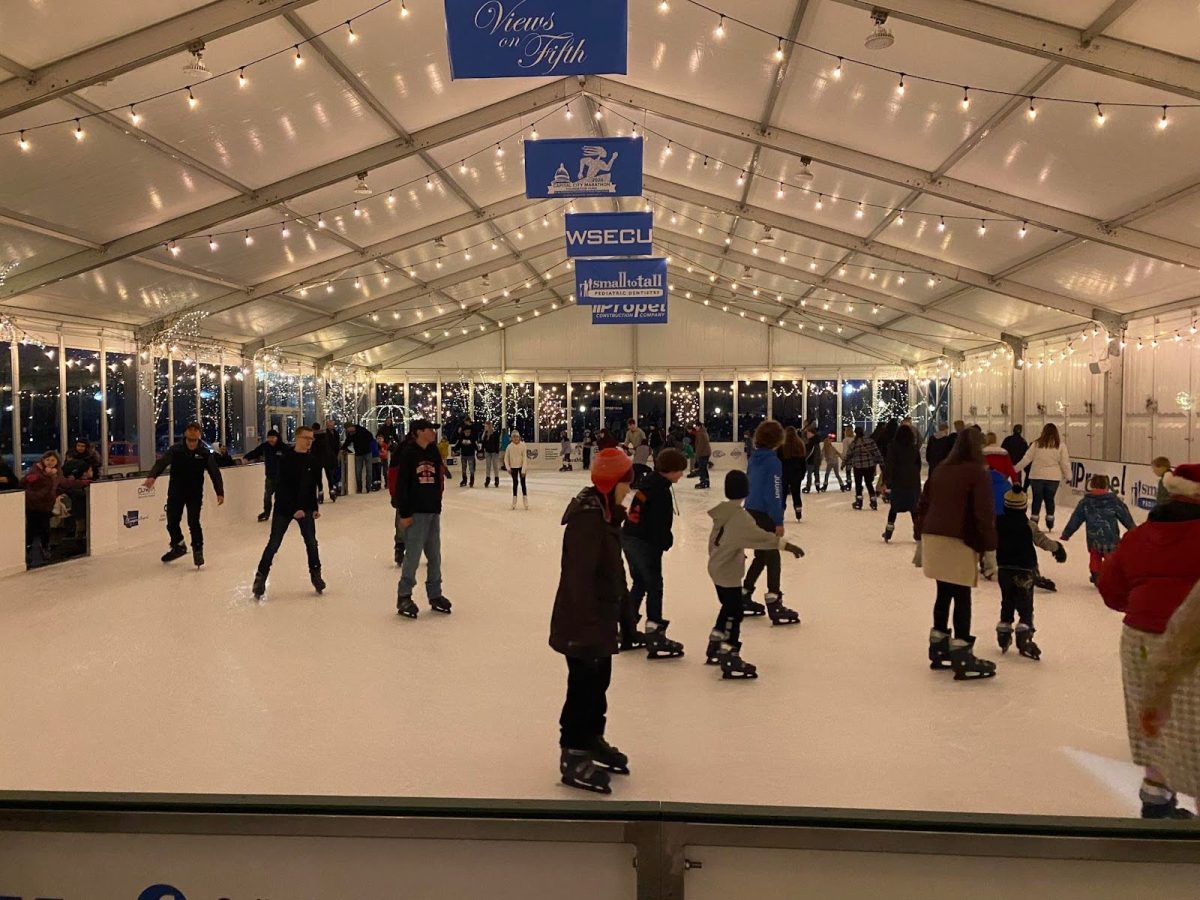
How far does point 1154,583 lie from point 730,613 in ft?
6.93

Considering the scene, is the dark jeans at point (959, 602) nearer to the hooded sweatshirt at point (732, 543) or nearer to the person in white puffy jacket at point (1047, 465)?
the hooded sweatshirt at point (732, 543)

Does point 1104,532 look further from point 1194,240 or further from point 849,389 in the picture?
point 849,389

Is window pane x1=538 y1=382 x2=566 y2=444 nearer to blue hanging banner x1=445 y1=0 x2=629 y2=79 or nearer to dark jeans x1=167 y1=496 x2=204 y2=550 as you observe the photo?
dark jeans x1=167 y1=496 x2=204 y2=550

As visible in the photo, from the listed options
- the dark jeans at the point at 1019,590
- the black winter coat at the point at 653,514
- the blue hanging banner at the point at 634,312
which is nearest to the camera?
the dark jeans at the point at 1019,590

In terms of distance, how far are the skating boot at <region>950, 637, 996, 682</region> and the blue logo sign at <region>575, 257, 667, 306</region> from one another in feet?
26.0

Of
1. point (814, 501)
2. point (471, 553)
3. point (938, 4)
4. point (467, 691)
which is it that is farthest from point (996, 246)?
point (467, 691)

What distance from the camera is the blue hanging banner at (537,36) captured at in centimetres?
495

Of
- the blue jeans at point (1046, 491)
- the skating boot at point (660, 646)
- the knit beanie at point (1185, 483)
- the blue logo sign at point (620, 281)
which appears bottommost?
the skating boot at point (660, 646)

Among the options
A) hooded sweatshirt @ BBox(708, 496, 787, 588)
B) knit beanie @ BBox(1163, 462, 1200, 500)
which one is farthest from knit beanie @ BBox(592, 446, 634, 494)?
knit beanie @ BBox(1163, 462, 1200, 500)

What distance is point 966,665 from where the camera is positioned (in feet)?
14.1

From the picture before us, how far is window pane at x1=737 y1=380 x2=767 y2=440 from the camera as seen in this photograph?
25391 mm

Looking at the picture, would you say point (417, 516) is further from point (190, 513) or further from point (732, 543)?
point (190, 513)

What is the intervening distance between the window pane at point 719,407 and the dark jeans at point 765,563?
66.0 feet

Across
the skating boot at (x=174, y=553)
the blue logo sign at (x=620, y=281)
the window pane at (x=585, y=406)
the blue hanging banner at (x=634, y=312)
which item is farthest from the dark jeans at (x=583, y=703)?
the window pane at (x=585, y=406)
